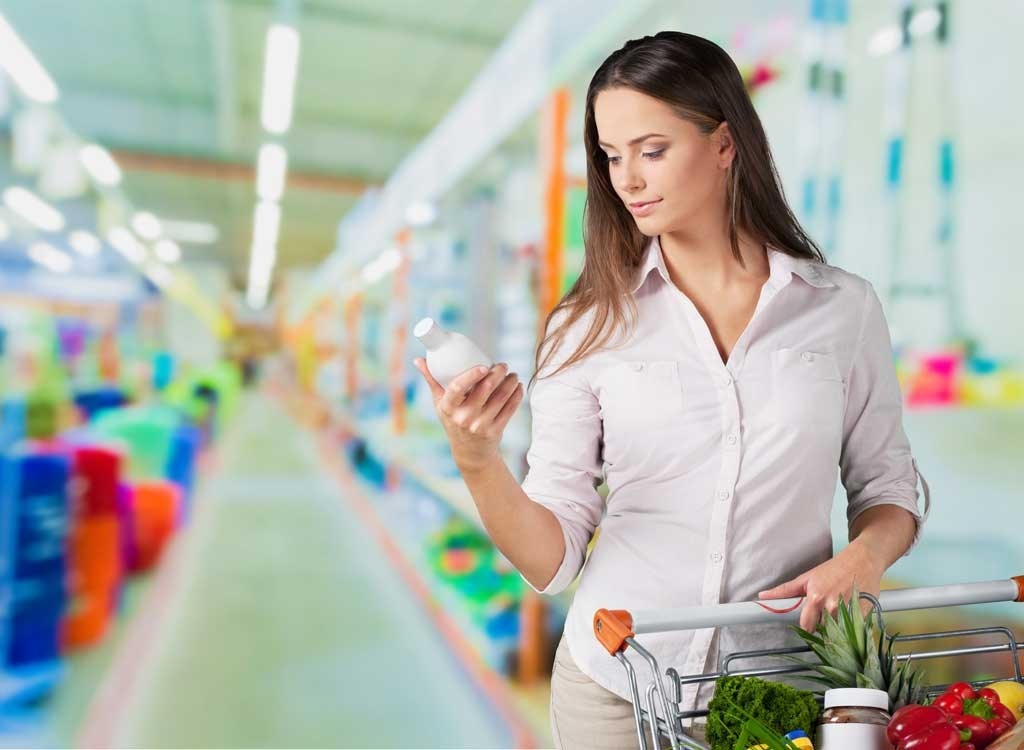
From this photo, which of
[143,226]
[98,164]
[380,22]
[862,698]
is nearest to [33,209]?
[98,164]

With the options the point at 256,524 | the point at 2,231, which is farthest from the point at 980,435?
the point at 256,524

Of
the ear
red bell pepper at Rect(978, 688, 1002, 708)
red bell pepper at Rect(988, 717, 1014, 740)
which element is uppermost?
the ear

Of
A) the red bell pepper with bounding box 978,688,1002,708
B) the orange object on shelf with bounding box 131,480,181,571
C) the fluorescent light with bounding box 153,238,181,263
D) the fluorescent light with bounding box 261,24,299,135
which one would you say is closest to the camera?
the red bell pepper with bounding box 978,688,1002,708

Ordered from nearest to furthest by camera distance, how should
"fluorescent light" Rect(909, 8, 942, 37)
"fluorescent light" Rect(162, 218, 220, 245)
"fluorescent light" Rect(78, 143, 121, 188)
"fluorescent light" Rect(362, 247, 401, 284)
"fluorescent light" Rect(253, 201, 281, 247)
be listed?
"fluorescent light" Rect(909, 8, 942, 37) → "fluorescent light" Rect(78, 143, 121, 188) → "fluorescent light" Rect(362, 247, 401, 284) → "fluorescent light" Rect(253, 201, 281, 247) → "fluorescent light" Rect(162, 218, 220, 245)

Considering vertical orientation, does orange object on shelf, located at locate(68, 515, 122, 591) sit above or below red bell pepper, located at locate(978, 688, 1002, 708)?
below

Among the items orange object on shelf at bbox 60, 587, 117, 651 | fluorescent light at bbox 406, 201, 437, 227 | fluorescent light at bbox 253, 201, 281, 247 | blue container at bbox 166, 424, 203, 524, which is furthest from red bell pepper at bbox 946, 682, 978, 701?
fluorescent light at bbox 253, 201, 281, 247

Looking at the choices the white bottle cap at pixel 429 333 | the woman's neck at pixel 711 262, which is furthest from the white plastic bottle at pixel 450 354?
the woman's neck at pixel 711 262

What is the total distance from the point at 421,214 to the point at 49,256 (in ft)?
7.17

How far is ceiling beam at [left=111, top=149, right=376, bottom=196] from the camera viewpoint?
34.6 feet

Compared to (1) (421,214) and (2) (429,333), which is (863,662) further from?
(1) (421,214)

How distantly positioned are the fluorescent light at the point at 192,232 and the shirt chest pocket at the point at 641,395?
595 inches

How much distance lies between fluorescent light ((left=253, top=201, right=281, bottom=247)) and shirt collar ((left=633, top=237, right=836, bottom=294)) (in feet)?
39.1

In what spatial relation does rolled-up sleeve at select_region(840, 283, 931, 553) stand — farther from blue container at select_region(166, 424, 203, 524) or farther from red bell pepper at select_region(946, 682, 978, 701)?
blue container at select_region(166, 424, 203, 524)

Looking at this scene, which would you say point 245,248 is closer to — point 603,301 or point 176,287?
point 176,287
